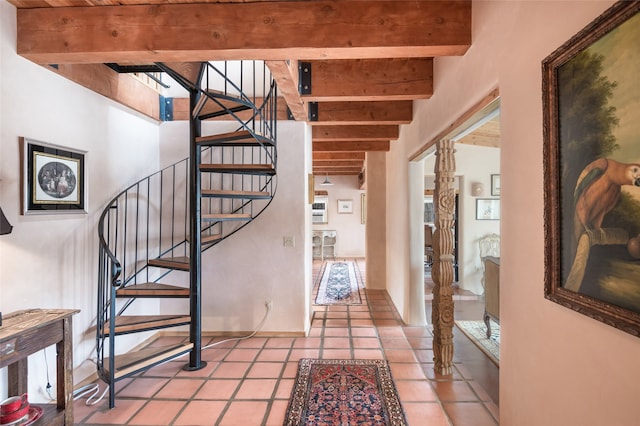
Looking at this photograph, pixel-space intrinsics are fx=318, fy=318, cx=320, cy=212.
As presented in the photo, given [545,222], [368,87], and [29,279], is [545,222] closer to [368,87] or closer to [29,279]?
[368,87]

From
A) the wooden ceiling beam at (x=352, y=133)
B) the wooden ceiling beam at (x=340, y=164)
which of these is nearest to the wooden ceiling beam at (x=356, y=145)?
the wooden ceiling beam at (x=352, y=133)

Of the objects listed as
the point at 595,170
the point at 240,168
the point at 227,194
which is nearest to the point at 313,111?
the point at 240,168

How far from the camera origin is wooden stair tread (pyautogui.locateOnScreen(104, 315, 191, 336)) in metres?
2.51

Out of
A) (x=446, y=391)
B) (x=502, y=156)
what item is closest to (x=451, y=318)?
(x=446, y=391)

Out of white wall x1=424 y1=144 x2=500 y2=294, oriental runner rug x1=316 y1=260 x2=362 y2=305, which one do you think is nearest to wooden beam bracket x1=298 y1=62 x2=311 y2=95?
oriental runner rug x1=316 y1=260 x2=362 y2=305

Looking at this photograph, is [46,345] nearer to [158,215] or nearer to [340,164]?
[158,215]

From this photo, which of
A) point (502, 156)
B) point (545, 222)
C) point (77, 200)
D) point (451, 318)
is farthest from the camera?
point (451, 318)

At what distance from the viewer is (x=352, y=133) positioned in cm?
432

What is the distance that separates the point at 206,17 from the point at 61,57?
100 cm

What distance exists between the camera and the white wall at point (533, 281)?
3.27ft

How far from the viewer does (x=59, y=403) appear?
6.31 feet

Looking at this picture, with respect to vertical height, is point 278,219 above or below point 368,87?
below

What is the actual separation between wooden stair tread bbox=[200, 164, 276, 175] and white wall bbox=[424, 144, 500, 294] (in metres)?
3.74

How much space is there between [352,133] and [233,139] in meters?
2.05
